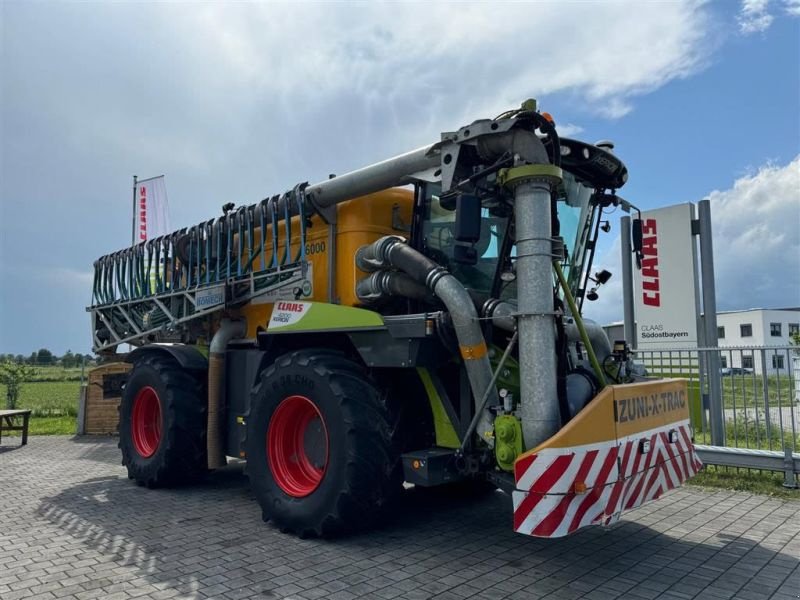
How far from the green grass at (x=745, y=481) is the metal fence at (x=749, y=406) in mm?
174

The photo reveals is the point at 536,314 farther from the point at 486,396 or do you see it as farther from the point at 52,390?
the point at 52,390

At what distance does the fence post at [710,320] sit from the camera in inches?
293

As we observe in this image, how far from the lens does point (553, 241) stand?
13.9ft

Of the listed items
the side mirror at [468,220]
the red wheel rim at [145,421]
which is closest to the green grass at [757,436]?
the side mirror at [468,220]

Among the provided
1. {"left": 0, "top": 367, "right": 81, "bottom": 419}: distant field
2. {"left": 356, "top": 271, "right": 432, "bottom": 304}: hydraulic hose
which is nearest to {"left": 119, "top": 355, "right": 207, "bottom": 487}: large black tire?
{"left": 356, "top": 271, "right": 432, "bottom": 304}: hydraulic hose

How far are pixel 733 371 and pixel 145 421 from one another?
7.37 m

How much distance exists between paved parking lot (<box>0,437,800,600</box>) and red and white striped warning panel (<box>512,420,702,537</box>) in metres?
0.46

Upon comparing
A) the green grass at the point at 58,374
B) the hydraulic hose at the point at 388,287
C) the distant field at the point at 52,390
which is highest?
the hydraulic hose at the point at 388,287

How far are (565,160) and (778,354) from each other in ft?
13.9

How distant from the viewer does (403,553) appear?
4562 millimetres

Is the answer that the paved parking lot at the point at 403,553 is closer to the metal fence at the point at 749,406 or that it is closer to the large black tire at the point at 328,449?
the large black tire at the point at 328,449

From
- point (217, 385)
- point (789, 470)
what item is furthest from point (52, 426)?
point (789, 470)

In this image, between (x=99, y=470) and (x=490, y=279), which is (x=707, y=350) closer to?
(x=490, y=279)

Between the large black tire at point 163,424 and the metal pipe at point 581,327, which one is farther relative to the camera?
the large black tire at point 163,424
